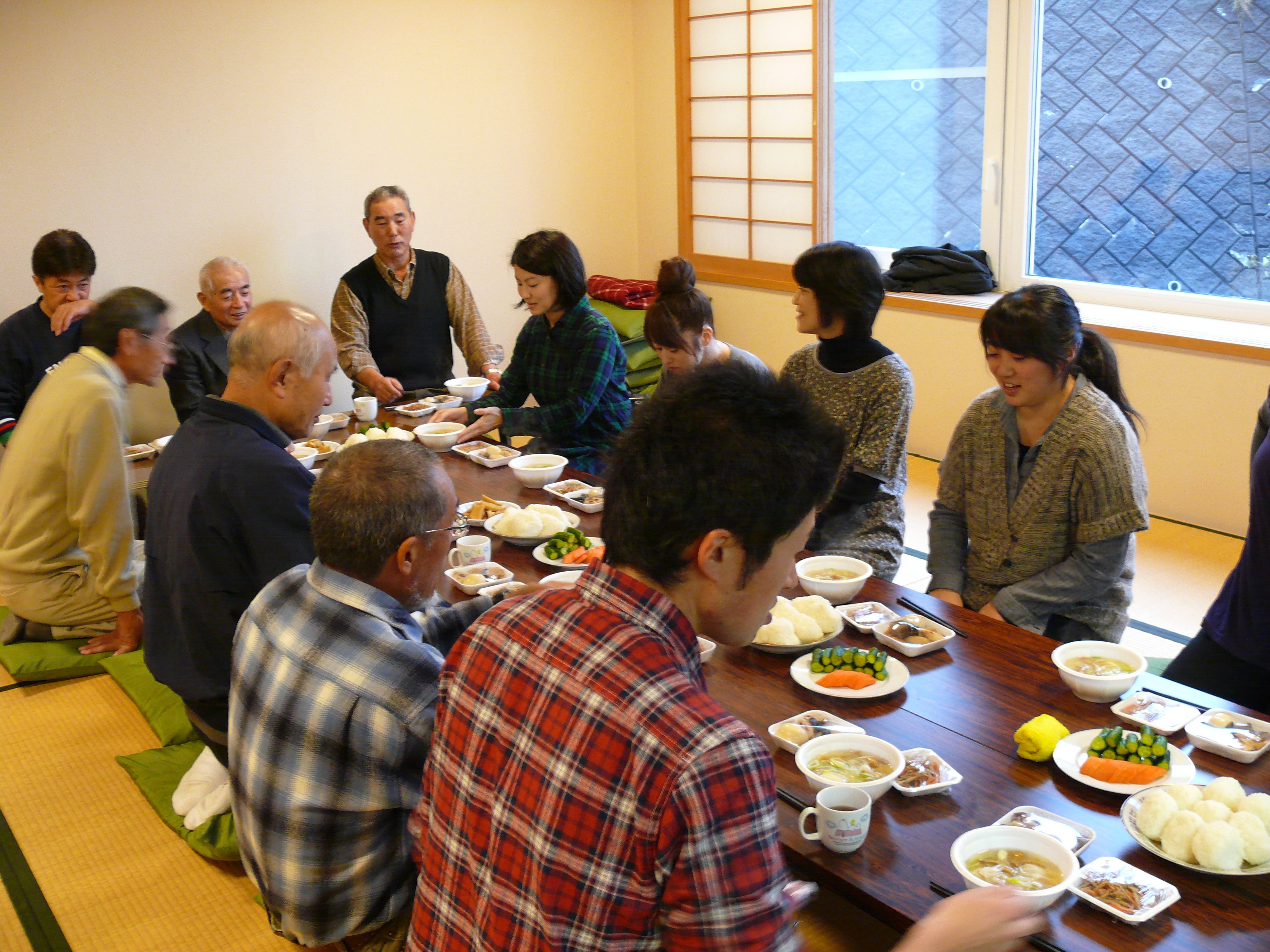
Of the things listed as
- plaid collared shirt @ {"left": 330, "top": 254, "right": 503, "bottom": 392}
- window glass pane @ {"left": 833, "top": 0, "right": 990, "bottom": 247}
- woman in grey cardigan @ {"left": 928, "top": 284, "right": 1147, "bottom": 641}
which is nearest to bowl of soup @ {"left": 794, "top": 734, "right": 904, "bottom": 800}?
woman in grey cardigan @ {"left": 928, "top": 284, "right": 1147, "bottom": 641}

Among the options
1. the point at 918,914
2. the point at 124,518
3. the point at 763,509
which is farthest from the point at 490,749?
the point at 124,518

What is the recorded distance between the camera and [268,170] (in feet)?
17.5

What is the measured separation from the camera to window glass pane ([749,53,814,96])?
18.3 feet

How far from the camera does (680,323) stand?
3.02 meters

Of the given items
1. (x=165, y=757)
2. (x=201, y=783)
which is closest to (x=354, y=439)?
(x=165, y=757)

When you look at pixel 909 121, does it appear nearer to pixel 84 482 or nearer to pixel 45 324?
pixel 45 324

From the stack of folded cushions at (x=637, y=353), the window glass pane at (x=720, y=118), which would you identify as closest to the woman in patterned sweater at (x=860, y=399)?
the stack of folded cushions at (x=637, y=353)

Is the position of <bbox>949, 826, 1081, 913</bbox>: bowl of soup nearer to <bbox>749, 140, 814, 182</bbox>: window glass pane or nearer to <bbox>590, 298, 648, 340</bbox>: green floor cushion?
<bbox>749, 140, 814, 182</bbox>: window glass pane

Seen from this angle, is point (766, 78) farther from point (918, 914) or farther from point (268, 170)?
point (918, 914)

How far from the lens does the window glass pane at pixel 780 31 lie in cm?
554

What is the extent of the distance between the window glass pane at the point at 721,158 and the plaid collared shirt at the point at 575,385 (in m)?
2.85

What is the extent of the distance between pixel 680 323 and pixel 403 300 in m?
2.05

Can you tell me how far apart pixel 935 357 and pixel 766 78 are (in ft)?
6.48

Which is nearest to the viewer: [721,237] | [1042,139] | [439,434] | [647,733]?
[647,733]
